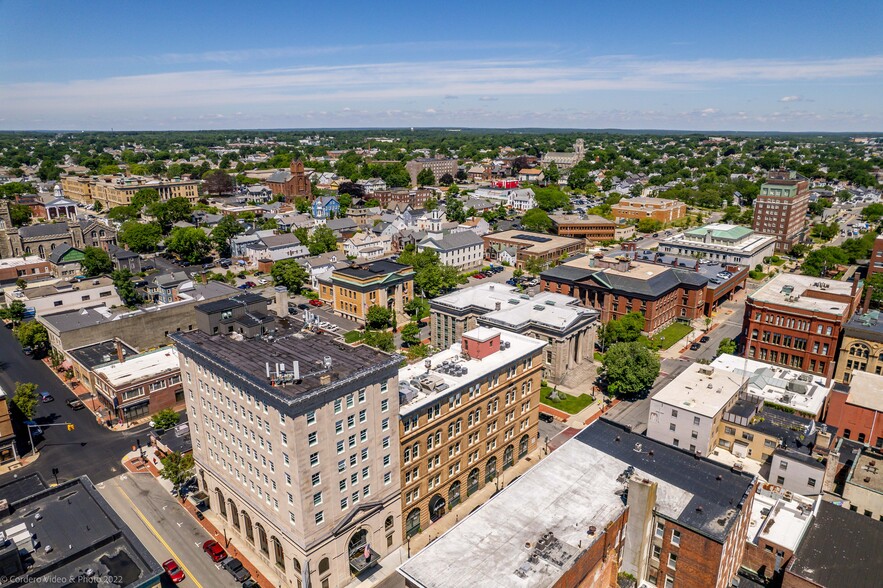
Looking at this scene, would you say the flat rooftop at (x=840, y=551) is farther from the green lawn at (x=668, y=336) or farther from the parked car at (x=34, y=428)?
the parked car at (x=34, y=428)

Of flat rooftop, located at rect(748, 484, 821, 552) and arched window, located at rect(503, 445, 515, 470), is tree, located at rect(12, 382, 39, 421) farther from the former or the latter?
flat rooftop, located at rect(748, 484, 821, 552)

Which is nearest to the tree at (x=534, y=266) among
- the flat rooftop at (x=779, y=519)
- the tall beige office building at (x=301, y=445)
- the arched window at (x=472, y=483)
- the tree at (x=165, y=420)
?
the arched window at (x=472, y=483)

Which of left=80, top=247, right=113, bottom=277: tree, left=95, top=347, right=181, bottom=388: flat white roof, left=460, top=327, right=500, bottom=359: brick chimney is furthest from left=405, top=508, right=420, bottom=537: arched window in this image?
left=80, top=247, right=113, bottom=277: tree

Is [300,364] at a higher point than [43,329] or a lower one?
higher

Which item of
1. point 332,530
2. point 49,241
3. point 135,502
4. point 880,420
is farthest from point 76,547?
point 49,241

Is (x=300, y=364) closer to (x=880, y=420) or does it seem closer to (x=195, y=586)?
(x=195, y=586)

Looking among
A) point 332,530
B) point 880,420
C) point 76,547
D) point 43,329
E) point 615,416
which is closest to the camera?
point 76,547

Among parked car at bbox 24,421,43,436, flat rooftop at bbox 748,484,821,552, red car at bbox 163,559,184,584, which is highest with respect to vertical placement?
flat rooftop at bbox 748,484,821,552
